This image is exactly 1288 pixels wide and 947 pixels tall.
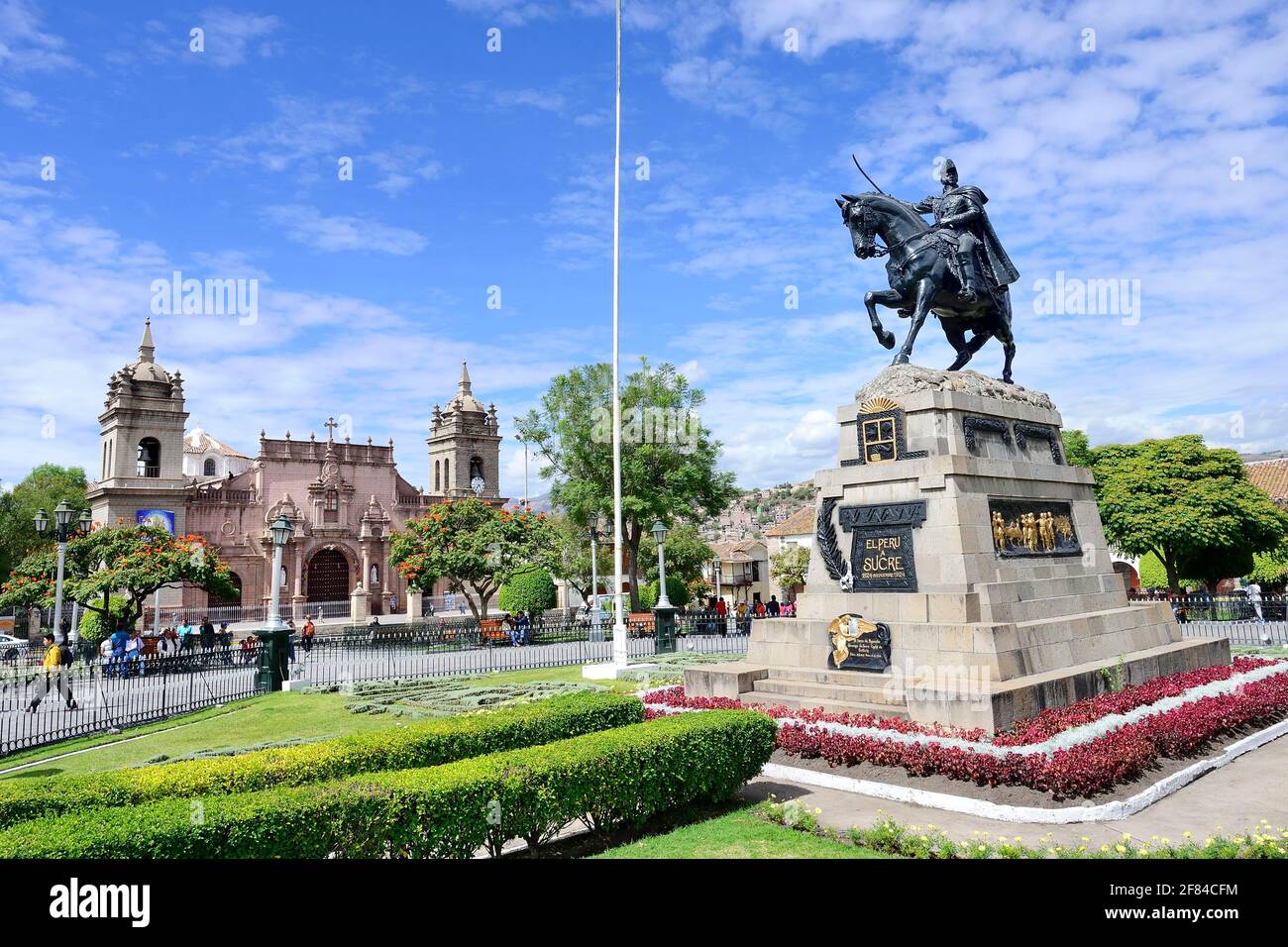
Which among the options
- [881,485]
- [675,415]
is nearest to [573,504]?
[675,415]

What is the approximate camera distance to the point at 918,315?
12.9m

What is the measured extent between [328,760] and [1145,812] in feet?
24.1

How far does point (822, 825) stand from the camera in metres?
7.10

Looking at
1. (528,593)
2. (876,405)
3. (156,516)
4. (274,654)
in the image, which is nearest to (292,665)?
(274,654)

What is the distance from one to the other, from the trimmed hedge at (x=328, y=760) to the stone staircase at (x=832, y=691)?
9.61ft

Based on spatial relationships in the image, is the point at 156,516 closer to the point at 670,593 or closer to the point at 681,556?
the point at 670,593

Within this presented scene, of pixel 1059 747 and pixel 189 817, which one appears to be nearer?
pixel 189 817

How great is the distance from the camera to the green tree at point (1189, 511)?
31797 millimetres

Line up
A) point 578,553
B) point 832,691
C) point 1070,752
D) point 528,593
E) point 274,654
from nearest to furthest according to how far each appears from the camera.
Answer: point 1070,752 < point 832,691 < point 274,654 < point 528,593 < point 578,553

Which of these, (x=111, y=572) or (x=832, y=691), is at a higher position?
(x=111, y=572)

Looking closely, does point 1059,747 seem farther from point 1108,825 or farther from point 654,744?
point 654,744

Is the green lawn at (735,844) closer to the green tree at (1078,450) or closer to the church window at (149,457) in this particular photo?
the green tree at (1078,450)

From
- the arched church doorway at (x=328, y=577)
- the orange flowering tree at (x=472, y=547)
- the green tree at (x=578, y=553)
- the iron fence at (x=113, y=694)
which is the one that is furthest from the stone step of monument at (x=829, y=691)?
the arched church doorway at (x=328, y=577)
